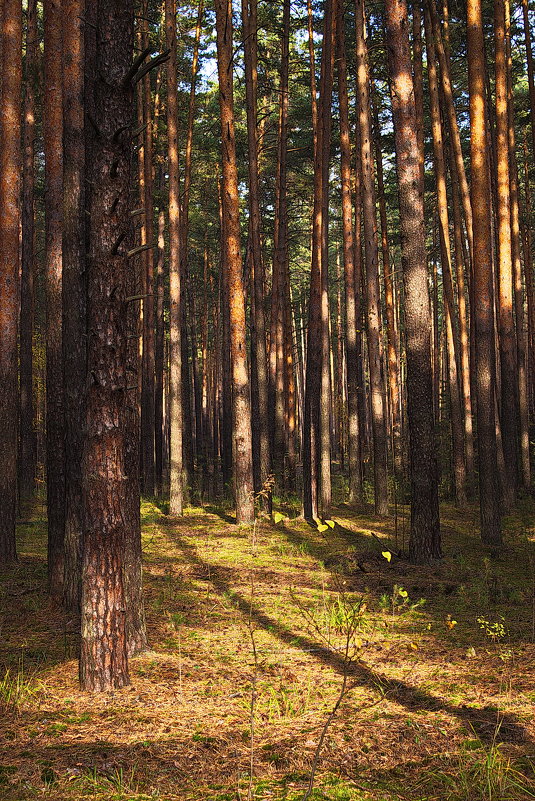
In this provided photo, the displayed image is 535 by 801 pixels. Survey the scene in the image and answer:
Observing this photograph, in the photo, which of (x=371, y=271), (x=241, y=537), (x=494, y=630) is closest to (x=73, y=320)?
(x=494, y=630)

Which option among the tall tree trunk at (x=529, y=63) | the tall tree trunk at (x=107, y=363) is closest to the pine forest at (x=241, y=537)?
the tall tree trunk at (x=107, y=363)

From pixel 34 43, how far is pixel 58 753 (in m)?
14.8

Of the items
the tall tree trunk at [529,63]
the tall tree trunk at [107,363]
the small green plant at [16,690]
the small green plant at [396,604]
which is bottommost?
the small green plant at [396,604]

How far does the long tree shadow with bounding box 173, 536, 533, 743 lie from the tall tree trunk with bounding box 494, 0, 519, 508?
8972mm

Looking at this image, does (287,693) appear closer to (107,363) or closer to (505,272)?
(107,363)

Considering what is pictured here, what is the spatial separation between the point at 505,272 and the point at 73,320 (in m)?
9.28

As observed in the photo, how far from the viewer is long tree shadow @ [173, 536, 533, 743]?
4.05 meters

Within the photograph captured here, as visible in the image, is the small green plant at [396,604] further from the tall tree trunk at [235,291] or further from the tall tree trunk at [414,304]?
the tall tree trunk at [235,291]

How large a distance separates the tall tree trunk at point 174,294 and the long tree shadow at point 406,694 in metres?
7.83

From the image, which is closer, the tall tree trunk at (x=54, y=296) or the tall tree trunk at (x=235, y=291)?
the tall tree trunk at (x=54, y=296)

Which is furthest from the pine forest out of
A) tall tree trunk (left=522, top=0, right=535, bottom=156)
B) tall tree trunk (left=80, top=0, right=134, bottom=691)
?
tall tree trunk (left=522, top=0, right=535, bottom=156)

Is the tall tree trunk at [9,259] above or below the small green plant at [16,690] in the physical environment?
above

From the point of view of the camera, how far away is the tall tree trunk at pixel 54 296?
7207mm

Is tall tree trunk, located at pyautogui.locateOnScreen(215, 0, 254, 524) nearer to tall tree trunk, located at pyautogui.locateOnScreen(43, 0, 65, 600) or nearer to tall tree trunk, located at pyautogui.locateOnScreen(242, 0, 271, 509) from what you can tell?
tall tree trunk, located at pyautogui.locateOnScreen(242, 0, 271, 509)
